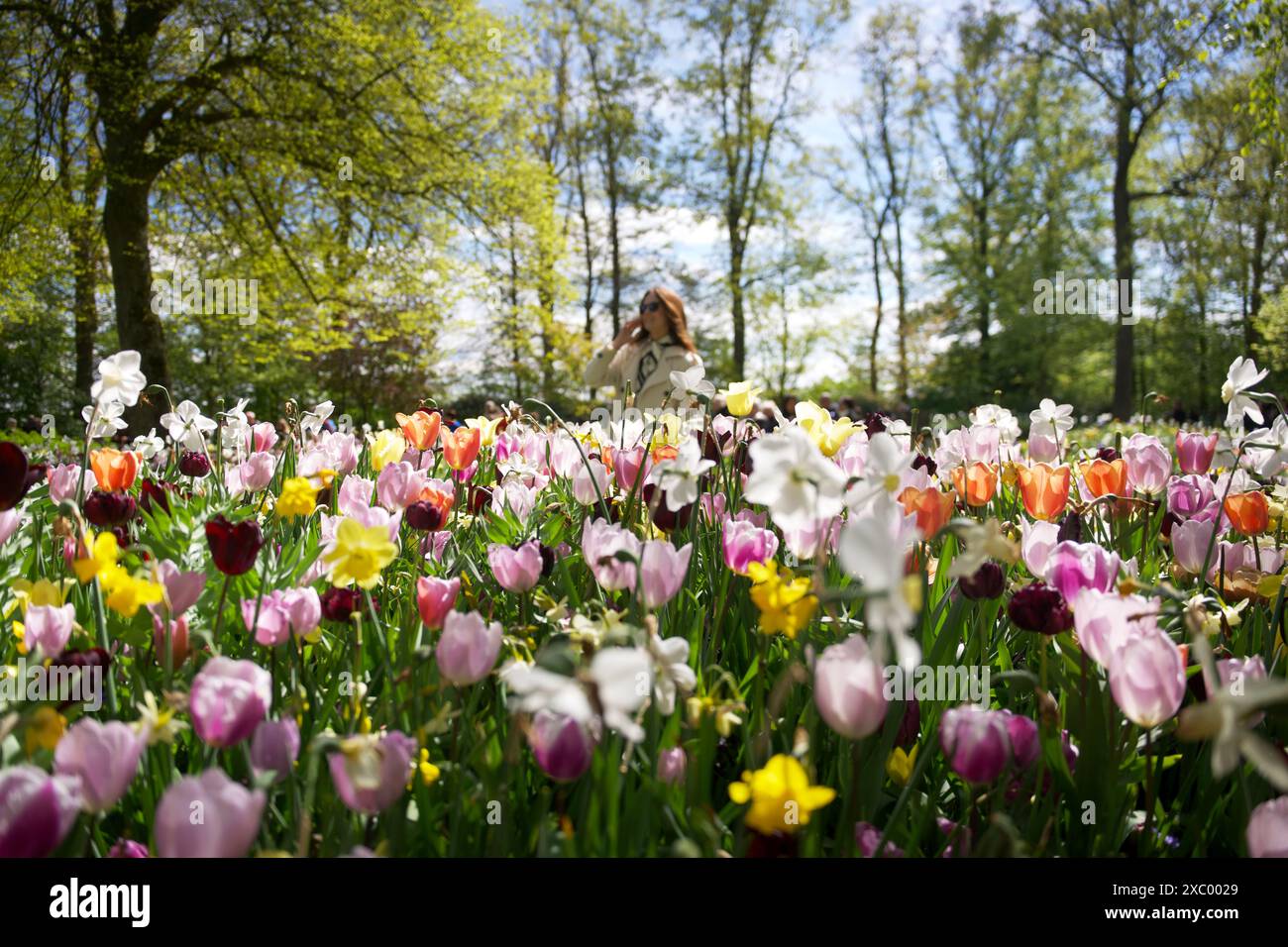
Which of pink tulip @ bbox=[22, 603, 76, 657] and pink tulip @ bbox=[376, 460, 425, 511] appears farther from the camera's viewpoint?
pink tulip @ bbox=[376, 460, 425, 511]

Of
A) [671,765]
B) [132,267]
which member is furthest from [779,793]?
[132,267]

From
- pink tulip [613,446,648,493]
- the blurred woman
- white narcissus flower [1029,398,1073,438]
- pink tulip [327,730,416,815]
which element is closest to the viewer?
pink tulip [327,730,416,815]

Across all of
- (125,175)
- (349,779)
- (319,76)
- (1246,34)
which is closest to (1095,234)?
(1246,34)

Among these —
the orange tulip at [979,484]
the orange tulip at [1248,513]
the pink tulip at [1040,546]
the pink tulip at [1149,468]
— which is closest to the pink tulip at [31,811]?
the pink tulip at [1040,546]

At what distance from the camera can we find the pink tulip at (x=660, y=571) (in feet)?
4.09

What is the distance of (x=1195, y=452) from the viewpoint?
2299mm

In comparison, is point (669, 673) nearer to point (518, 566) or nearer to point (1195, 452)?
point (518, 566)

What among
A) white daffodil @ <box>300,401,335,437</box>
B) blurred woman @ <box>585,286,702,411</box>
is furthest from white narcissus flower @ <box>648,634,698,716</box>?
blurred woman @ <box>585,286,702,411</box>

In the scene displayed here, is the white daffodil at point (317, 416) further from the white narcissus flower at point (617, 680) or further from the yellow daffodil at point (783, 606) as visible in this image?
the white narcissus flower at point (617, 680)

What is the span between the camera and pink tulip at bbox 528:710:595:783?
0.89 meters

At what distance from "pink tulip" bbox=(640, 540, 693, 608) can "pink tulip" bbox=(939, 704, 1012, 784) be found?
0.44m

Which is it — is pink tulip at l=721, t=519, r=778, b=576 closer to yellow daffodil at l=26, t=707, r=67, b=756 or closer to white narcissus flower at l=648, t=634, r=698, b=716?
white narcissus flower at l=648, t=634, r=698, b=716

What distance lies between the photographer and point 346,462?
8.25 feet
